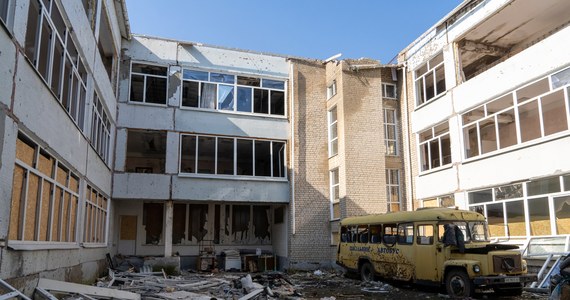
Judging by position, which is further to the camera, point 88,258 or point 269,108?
point 269,108

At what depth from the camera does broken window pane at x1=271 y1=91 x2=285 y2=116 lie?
74.5 ft

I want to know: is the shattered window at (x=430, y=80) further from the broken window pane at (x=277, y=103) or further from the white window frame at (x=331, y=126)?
the broken window pane at (x=277, y=103)

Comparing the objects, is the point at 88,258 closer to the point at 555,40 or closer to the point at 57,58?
the point at 57,58

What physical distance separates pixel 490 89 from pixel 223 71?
460 inches

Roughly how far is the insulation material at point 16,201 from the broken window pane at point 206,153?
13.3 m

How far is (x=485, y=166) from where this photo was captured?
16.1 metres

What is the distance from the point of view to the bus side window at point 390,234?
14.2 metres

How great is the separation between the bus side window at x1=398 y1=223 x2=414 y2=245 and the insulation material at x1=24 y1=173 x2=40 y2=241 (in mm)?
9709

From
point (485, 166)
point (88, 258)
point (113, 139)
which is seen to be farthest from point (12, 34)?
point (485, 166)

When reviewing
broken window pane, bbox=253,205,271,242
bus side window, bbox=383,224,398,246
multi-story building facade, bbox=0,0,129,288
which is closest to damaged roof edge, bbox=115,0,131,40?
multi-story building facade, bbox=0,0,129,288

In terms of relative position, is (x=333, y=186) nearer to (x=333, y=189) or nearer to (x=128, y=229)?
(x=333, y=189)

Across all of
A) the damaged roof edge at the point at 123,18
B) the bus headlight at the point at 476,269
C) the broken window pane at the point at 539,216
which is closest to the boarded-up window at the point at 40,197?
the damaged roof edge at the point at 123,18

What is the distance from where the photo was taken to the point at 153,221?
22953 mm

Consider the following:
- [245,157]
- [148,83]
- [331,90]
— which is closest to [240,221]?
[245,157]
